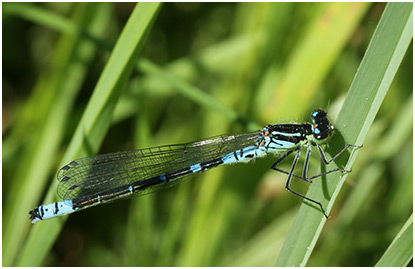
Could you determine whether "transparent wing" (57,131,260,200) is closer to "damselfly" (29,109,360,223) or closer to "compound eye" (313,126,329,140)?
"damselfly" (29,109,360,223)

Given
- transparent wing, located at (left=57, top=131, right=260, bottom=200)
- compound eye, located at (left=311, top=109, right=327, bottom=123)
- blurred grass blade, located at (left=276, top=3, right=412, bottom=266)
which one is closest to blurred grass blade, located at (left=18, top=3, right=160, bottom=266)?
transparent wing, located at (left=57, top=131, right=260, bottom=200)

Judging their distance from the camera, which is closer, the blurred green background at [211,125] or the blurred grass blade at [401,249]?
the blurred grass blade at [401,249]

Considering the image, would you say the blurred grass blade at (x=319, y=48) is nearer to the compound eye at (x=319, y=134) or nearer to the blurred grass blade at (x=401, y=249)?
the compound eye at (x=319, y=134)

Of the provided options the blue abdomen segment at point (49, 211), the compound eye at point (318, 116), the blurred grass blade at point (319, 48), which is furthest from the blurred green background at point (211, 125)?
the compound eye at point (318, 116)

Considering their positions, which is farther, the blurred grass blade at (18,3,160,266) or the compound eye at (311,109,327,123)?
the compound eye at (311,109,327,123)

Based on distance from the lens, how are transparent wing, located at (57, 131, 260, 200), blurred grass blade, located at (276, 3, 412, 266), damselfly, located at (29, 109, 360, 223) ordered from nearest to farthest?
blurred grass blade, located at (276, 3, 412, 266) → damselfly, located at (29, 109, 360, 223) → transparent wing, located at (57, 131, 260, 200)

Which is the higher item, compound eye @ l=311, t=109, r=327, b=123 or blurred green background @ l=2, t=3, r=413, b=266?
blurred green background @ l=2, t=3, r=413, b=266

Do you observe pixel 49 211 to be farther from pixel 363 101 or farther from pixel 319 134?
pixel 363 101
